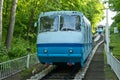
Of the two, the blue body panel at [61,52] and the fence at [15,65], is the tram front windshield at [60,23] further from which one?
the fence at [15,65]

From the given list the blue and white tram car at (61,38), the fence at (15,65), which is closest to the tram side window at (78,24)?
the blue and white tram car at (61,38)

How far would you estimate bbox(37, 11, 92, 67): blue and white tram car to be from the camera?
706 inches

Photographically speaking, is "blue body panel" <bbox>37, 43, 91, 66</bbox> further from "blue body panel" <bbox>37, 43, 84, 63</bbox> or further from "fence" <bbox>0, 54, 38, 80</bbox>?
"fence" <bbox>0, 54, 38, 80</bbox>

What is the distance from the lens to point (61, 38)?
59.2ft

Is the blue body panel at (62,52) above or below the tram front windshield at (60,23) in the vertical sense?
below

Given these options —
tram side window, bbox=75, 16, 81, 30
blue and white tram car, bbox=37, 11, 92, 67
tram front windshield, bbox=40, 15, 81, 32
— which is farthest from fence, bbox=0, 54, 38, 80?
tram side window, bbox=75, 16, 81, 30

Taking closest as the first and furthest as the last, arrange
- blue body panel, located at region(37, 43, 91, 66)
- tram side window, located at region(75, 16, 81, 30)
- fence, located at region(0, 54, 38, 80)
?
fence, located at region(0, 54, 38, 80), blue body panel, located at region(37, 43, 91, 66), tram side window, located at region(75, 16, 81, 30)

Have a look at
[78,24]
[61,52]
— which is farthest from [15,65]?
[78,24]

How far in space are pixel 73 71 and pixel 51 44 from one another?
372cm

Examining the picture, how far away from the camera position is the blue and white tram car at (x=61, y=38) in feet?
58.8

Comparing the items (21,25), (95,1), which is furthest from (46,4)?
(95,1)

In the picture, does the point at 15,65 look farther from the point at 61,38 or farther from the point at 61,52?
the point at 61,38

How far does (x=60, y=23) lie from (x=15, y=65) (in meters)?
3.33

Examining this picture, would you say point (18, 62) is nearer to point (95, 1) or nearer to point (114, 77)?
point (114, 77)
